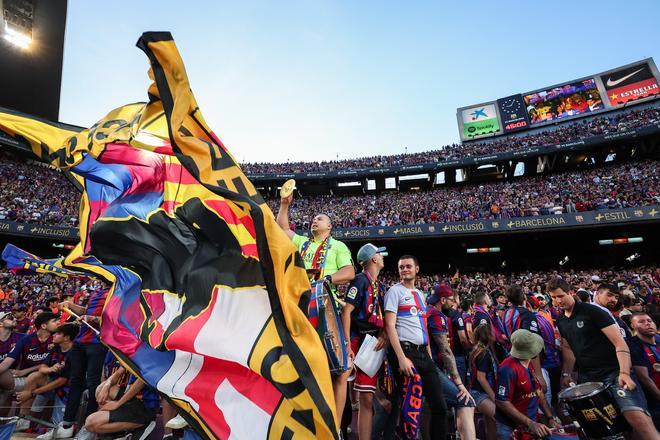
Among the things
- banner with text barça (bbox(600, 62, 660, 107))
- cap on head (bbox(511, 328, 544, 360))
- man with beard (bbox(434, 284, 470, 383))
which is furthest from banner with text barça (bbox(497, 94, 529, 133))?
cap on head (bbox(511, 328, 544, 360))

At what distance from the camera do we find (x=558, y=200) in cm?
2606

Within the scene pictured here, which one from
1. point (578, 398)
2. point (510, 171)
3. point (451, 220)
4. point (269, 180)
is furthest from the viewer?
point (269, 180)

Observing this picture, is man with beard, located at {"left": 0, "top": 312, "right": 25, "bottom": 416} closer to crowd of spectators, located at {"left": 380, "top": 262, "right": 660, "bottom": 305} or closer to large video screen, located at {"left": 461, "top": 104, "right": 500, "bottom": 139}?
crowd of spectators, located at {"left": 380, "top": 262, "right": 660, "bottom": 305}

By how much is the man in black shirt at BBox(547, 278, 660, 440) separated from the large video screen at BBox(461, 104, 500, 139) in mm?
38190

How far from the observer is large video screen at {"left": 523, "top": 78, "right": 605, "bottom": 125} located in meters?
34.7

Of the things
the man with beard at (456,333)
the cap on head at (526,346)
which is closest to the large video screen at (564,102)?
the man with beard at (456,333)

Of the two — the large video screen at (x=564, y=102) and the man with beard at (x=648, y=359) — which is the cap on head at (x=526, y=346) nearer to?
the man with beard at (x=648, y=359)

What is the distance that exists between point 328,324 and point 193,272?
1157 millimetres

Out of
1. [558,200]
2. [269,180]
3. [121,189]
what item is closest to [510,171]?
[558,200]

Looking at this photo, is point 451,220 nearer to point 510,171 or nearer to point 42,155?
point 510,171

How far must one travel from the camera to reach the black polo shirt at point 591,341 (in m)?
3.76

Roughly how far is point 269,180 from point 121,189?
3345cm

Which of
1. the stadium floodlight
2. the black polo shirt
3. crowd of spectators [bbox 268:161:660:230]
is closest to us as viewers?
the black polo shirt

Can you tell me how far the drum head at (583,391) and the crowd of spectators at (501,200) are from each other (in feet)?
73.5
